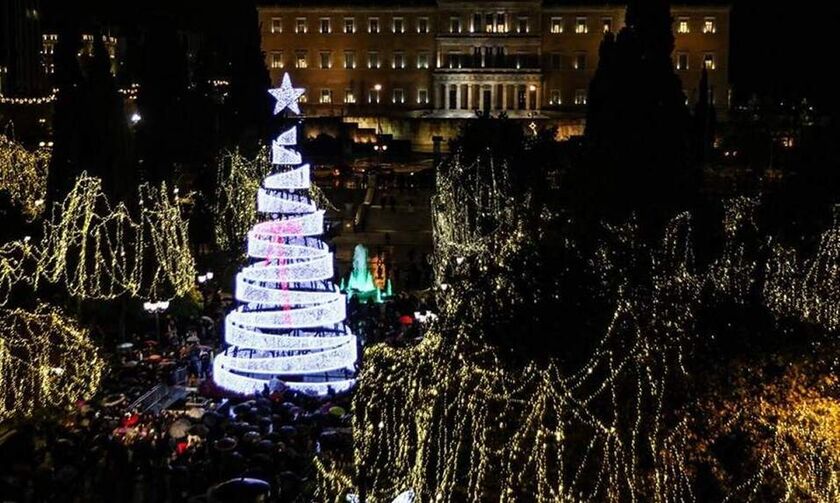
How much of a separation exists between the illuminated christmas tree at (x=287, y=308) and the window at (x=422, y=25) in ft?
171

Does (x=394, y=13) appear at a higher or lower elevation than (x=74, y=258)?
higher

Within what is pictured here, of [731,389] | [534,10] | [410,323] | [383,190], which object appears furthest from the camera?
[534,10]

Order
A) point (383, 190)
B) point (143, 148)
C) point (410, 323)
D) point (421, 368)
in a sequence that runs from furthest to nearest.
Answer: point (383, 190) < point (143, 148) < point (410, 323) < point (421, 368)

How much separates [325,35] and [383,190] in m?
28.7

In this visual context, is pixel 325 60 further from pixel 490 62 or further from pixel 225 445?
pixel 225 445

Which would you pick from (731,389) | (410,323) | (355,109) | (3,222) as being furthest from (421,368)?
(355,109)

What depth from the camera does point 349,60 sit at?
237ft

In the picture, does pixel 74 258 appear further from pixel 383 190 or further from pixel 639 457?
pixel 383 190

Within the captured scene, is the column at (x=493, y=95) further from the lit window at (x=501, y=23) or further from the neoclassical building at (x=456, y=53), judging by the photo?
the lit window at (x=501, y=23)

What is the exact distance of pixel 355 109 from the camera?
234ft

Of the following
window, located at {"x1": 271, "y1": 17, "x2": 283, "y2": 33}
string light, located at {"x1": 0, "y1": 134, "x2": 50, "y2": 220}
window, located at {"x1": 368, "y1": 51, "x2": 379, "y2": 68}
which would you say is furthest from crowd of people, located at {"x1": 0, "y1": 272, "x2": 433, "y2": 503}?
window, located at {"x1": 271, "y1": 17, "x2": 283, "y2": 33}

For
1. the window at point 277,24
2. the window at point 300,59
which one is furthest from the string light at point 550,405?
the window at point 277,24

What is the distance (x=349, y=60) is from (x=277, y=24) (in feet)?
16.7

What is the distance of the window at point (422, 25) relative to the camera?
2832 inches
